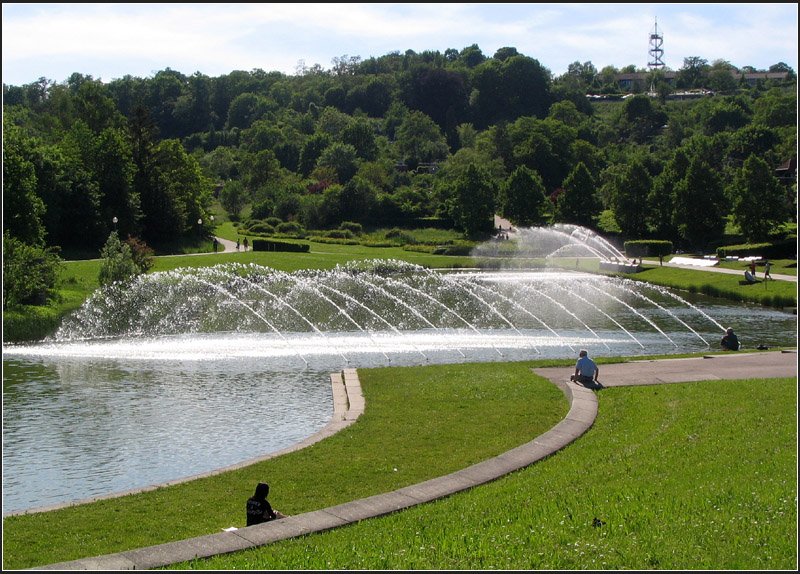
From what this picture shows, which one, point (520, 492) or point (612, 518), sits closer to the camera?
point (612, 518)

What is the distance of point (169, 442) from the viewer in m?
21.2

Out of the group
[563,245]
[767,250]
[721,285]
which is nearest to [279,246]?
[563,245]

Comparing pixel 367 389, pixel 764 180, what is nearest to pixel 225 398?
pixel 367 389

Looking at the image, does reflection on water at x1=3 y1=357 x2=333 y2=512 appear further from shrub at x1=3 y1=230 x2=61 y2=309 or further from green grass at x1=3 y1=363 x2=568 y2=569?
shrub at x1=3 y1=230 x2=61 y2=309

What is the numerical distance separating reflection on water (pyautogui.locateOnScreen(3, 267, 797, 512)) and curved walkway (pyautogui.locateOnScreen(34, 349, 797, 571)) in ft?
10.6

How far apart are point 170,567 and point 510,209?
307 ft

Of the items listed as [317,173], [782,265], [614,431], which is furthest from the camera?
[317,173]

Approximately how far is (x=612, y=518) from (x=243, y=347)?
24.2 m

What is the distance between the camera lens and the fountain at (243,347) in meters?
20.6

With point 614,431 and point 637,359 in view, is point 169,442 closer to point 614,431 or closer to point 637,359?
point 614,431

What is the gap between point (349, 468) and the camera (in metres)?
17.6

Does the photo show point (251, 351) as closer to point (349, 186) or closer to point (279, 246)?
point (279, 246)

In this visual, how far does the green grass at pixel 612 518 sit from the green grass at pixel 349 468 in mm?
2536

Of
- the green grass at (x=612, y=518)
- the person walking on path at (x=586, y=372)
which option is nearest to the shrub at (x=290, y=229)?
the person walking on path at (x=586, y=372)
